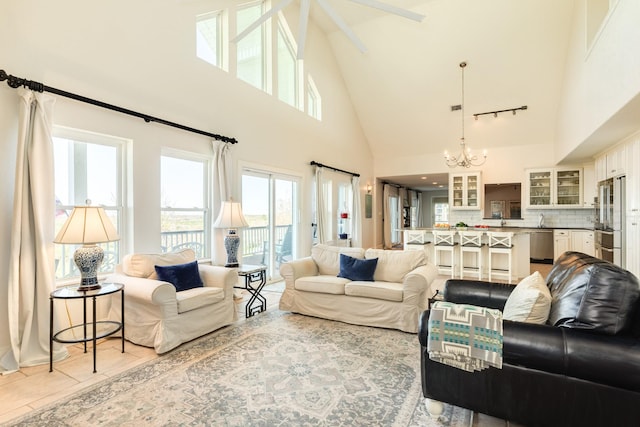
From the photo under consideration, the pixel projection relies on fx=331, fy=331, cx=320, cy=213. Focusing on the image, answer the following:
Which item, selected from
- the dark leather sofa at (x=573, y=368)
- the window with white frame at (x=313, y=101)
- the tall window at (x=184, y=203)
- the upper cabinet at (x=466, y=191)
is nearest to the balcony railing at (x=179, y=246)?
the tall window at (x=184, y=203)

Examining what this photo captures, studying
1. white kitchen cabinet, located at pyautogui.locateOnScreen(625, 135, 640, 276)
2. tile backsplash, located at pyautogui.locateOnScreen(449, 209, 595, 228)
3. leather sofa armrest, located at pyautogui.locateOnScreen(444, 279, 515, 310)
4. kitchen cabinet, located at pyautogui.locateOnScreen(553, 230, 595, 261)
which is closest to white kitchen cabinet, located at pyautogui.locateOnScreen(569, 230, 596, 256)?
kitchen cabinet, located at pyautogui.locateOnScreen(553, 230, 595, 261)

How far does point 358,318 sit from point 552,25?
5927 mm

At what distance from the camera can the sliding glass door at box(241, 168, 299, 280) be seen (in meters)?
5.38

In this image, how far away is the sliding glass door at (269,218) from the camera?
17.6 feet

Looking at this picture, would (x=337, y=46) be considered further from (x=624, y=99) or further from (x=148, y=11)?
(x=624, y=99)

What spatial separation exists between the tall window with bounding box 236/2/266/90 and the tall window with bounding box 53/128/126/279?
2382 mm

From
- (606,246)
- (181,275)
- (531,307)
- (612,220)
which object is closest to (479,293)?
(531,307)

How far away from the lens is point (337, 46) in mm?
7164

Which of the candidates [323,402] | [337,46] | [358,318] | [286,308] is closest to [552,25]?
[337,46]

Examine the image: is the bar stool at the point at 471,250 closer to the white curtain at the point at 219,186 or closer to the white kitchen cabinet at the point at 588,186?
the white kitchen cabinet at the point at 588,186

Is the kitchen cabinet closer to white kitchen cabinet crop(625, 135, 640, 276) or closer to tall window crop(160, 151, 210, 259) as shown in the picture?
white kitchen cabinet crop(625, 135, 640, 276)

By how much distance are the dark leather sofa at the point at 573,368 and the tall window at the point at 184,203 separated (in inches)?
134

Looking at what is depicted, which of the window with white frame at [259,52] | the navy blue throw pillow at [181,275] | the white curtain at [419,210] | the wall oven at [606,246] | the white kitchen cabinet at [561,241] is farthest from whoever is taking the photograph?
the white curtain at [419,210]

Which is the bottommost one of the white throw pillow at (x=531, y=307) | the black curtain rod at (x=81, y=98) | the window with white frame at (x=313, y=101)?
the white throw pillow at (x=531, y=307)
